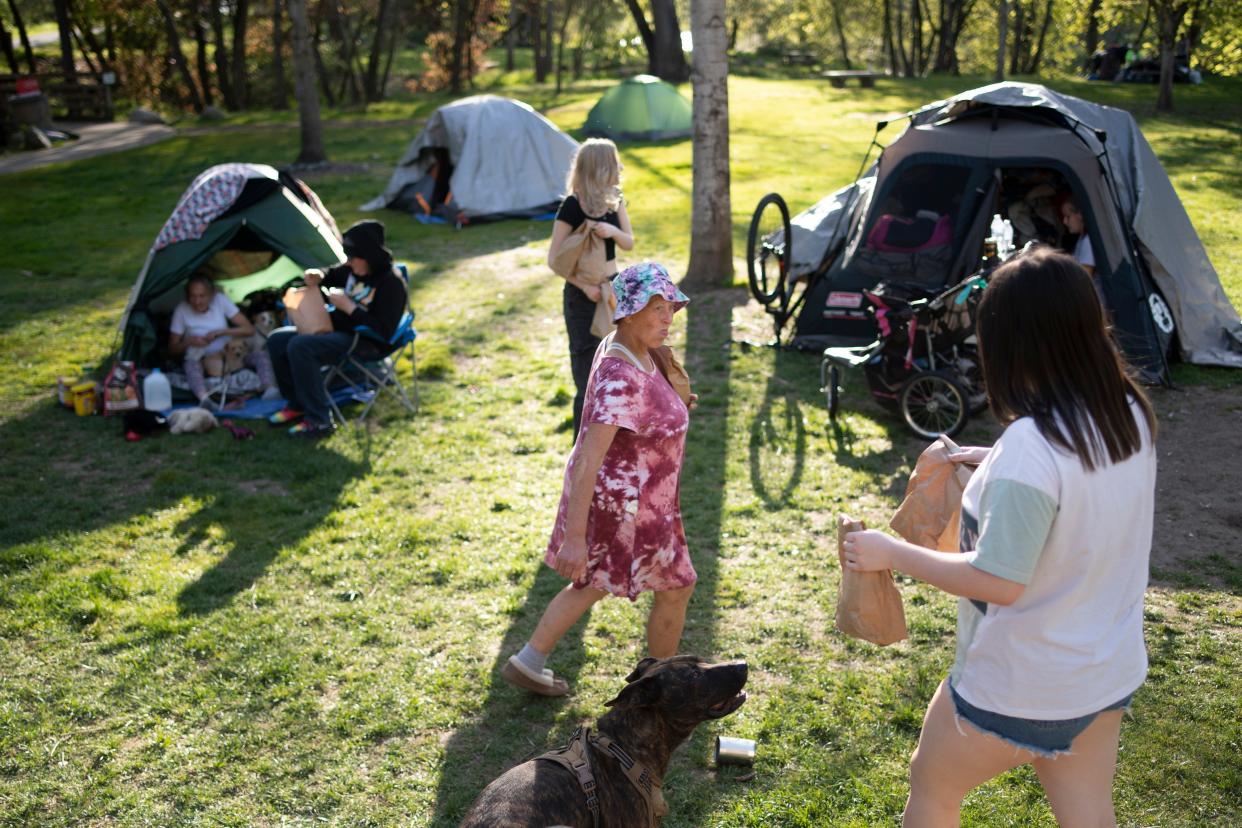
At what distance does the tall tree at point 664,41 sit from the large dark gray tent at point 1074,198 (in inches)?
762

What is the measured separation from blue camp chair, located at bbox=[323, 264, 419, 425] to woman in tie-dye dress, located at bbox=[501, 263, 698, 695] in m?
3.81

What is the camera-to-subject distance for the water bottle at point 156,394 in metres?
7.44

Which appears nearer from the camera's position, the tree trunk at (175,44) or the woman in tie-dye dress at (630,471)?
the woman in tie-dye dress at (630,471)

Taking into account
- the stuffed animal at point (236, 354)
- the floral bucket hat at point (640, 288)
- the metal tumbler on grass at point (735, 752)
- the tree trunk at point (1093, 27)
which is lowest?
the metal tumbler on grass at point (735, 752)

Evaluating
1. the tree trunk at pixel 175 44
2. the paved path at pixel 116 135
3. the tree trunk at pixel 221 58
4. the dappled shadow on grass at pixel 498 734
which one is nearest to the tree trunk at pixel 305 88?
the paved path at pixel 116 135

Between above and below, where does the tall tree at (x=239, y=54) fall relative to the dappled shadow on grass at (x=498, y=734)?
above

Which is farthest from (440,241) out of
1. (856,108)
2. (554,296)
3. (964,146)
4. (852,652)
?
(856,108)

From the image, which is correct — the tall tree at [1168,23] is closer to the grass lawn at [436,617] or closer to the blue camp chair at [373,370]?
the grass lawn at [436,617]

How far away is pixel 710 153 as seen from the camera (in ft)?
31.6

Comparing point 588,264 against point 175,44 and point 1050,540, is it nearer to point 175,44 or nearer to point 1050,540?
point 1050,540

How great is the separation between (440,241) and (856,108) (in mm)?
14556

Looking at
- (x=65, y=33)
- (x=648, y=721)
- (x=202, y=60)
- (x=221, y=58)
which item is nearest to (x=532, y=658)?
(x=648, y=721)

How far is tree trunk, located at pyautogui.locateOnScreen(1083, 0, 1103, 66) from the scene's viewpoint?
2686 cm

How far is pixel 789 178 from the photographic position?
16.2 meters
